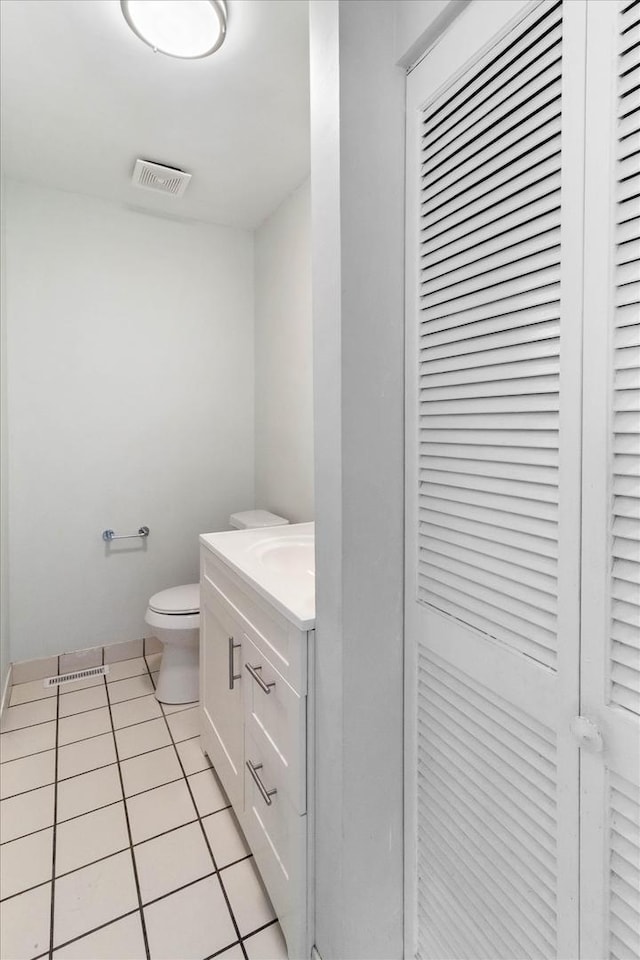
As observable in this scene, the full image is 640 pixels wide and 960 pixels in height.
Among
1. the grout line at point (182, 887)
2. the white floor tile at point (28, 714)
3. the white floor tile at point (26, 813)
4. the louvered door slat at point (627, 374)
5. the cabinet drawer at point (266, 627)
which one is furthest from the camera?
the white floor tile at point (28, 714)

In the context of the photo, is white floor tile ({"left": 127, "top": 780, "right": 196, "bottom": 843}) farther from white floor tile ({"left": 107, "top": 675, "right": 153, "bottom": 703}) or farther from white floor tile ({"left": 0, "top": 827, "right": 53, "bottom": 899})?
white floor tile ({"left": 107, "top": 675, "right": 153, "bottom": 703})

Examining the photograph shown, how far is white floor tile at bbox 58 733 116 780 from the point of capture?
5.83 ft

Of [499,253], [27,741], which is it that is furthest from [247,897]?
[499,253]

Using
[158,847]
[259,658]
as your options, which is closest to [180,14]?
[259,658]

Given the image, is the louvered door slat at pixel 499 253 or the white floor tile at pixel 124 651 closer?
the louvered door slat at pixel 499 253

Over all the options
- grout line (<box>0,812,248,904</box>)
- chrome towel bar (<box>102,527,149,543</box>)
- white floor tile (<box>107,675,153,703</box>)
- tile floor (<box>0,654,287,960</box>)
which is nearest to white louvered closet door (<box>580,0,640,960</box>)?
tile floor (<box>0,654,287,960</box>)

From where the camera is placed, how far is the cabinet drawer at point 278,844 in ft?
3.49

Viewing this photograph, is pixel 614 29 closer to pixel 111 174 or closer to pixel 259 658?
pixel 259 658

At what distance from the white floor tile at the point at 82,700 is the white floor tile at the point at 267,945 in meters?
1.34

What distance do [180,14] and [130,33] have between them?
0.19 metres

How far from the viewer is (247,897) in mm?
1290

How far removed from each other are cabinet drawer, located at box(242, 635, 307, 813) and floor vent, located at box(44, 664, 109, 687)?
1.54 metres

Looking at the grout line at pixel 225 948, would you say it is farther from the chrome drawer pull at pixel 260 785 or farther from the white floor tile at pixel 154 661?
the white floor tile at pixel 154 661

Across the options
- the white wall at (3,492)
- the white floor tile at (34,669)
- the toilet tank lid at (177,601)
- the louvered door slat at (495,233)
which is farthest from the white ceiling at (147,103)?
the white floor tile at (34,669)
